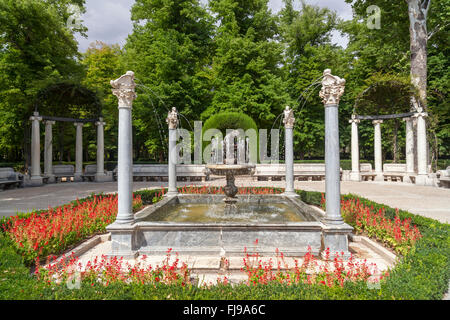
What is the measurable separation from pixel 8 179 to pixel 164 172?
11059 mm

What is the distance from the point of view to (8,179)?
17812 mm

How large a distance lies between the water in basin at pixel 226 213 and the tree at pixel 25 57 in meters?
17.3

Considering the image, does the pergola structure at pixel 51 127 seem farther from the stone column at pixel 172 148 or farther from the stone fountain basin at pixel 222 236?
the stone fountain basin at pixel 222 236

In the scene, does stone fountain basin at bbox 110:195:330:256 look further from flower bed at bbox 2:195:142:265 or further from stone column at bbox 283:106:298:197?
stone column at bbox 283:106:298:197

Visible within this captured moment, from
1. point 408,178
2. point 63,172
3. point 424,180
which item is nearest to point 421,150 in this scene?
point 424,180

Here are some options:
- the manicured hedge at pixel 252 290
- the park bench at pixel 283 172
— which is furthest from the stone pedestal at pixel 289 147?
the park bench at pixel 283 172

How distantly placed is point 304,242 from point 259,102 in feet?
75.6

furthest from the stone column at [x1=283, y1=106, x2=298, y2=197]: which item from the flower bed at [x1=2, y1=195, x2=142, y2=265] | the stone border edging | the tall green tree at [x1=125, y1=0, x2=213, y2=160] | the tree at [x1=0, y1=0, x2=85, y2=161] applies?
the tree at [x1=0, y1=0, x2=85, y2=161]

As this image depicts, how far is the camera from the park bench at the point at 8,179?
17.2 m

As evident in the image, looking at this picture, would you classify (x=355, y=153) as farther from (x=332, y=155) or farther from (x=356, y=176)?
(x=332, y=155)

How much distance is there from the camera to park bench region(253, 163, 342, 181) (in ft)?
72.6

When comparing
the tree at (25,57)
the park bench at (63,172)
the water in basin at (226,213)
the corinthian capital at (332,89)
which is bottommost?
the water in basin at (226,213)

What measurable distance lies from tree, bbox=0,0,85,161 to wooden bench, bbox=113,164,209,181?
935cm
